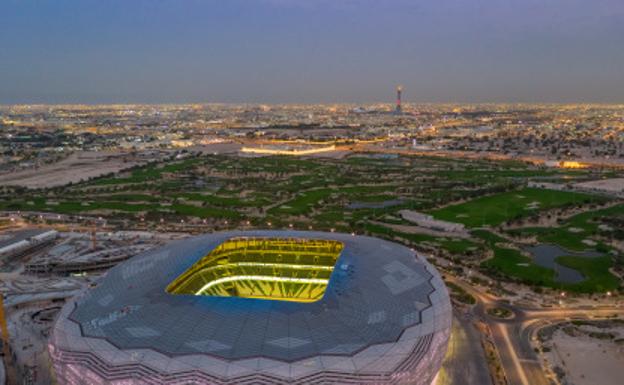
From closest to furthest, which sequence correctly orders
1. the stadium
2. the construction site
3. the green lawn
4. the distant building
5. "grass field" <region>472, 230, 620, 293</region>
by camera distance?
the stadium
the construction site
the green lawn
"grass field" <region>472, 230, 620, 293</region>
the distant building

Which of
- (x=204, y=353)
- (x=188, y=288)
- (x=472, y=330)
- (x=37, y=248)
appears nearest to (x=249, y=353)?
(x=204, y=353)

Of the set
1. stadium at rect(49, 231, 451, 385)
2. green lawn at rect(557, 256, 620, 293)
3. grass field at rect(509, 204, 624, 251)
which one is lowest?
Result: green lawn at rect(557, 256, 620, 293)

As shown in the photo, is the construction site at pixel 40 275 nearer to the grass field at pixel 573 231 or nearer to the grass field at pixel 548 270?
the grass field at pixel 548 270

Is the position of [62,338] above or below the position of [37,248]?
above

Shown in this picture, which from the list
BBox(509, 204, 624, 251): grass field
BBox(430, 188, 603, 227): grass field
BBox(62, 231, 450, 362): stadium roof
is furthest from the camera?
BBox(430, 188, 603, 227): grass field

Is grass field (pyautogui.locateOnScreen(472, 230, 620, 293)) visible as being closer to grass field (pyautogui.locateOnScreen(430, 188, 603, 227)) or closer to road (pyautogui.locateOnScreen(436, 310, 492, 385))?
grass field (pyautogui.locateOnScreen(430, 188, 603, 227))

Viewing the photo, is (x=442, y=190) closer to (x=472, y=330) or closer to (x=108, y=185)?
(x=472, y=330)

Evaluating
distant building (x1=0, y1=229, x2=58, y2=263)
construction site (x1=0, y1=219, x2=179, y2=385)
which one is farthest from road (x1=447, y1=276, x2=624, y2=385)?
distant building (x1=0, y1=229, x2=58, y2=263)
